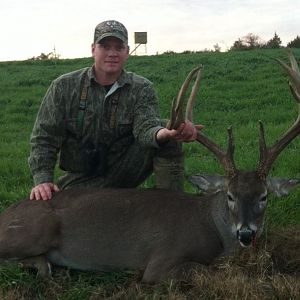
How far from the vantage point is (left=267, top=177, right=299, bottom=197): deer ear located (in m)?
4.72

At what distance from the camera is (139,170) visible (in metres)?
5.88

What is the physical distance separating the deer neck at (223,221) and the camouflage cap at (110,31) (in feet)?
5.61

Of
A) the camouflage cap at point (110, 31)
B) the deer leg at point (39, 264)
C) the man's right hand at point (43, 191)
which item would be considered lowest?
the deer leg at point (39, 264)

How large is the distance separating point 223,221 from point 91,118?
5.22ft

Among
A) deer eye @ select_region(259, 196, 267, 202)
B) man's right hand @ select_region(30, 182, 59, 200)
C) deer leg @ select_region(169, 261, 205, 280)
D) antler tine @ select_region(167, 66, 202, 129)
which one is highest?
antler tine @ select_region(167, 66, 202, 129)

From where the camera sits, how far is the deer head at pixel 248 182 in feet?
14.4

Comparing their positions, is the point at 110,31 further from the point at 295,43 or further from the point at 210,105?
the point at 295,43

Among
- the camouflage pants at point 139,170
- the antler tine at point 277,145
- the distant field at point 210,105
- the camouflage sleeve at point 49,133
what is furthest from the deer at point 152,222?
the distant field at point 210,105

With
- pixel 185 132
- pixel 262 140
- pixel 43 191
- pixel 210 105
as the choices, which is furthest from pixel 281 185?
pixel 210 105

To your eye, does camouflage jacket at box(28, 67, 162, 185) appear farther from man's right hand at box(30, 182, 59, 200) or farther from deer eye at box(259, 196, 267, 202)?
deer eye at box(259, 196, 267, 202)

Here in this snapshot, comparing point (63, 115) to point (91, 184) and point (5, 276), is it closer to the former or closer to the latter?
point (91, 184)

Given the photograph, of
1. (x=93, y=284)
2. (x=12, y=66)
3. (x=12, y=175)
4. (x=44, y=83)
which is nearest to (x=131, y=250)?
(x=93, y=284)

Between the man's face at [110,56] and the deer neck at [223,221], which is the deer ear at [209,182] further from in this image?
the man's face at [110,56]

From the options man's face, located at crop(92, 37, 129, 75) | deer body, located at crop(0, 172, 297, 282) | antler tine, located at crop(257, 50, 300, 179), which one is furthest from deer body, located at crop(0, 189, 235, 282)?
man's face, located at crop(92, 37, 129, 75)
